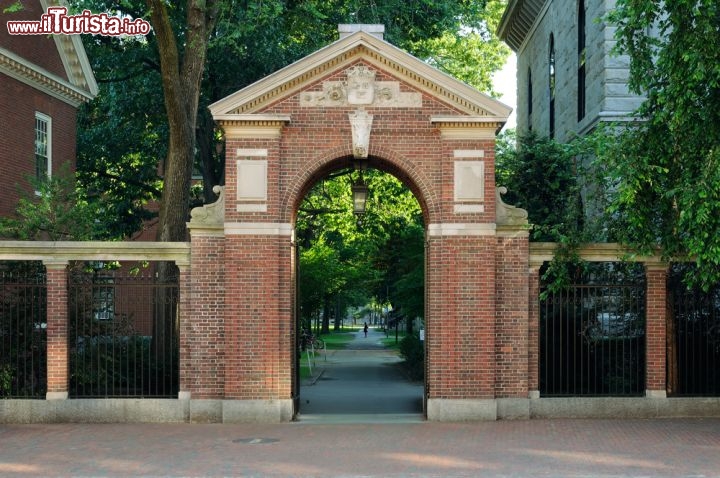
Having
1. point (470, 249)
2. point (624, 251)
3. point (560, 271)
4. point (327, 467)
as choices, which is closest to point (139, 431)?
point (327, 467)

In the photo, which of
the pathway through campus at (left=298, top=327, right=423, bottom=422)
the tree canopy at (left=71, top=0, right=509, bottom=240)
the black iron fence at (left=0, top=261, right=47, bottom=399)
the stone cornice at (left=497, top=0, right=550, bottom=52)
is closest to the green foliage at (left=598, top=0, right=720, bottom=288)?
the pathway through campus at (left=298, top=327, right=423, bottom=422)

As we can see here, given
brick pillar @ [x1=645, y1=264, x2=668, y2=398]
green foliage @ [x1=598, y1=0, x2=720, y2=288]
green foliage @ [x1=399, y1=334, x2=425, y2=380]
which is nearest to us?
green foliage @ [x1=598, y1=0, x2=720, y2=288]

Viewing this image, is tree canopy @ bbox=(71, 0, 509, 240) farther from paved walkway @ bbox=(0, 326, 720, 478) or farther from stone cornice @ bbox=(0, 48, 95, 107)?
paved walkway @ bbox=(0, 326, 720, 478)

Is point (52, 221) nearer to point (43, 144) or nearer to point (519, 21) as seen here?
point (43, 144)

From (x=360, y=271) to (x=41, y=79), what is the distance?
23.8 meters

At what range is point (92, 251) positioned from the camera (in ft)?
53.3

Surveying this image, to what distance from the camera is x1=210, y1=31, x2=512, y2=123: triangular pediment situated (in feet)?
52.9

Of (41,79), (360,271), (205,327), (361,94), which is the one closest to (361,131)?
(361,94)

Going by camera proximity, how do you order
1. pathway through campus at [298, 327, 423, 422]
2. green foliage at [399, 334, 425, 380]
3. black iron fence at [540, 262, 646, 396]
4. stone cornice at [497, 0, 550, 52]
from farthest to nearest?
stone cornice at [497, 0, 550, 52] < green foliage at [399, 334, 425, 380] < pathway through campus at [298, 327, 423, 422] < black iron fence at [540, 262, 646, 396]

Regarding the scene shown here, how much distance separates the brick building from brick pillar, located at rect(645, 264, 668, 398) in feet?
46.8

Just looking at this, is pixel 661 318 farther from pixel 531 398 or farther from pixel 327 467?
pixel 327 467

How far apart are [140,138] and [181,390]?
16.7 meters

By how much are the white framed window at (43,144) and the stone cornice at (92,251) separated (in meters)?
10.6

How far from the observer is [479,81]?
38.1 meters
